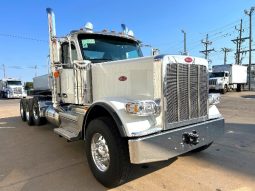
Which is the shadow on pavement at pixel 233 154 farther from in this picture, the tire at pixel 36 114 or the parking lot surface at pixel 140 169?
the tire at pixel 36 114

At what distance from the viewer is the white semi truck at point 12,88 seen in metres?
30.1

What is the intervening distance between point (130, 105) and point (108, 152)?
810 mm

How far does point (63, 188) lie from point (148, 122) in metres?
1.63

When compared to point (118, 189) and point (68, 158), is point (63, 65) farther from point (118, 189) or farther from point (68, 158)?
point (118, 189)

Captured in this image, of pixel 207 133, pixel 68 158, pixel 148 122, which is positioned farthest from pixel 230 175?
pixel 68 158

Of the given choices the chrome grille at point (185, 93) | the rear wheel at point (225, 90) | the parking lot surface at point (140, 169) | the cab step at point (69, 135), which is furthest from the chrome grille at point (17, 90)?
the chrome grille at point (185, 93)

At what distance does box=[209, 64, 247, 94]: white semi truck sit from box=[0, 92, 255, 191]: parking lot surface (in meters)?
21.1

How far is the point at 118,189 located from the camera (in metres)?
3.67

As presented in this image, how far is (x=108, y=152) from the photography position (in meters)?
3.70

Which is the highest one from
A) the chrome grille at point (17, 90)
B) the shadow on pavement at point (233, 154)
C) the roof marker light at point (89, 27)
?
the roof marker light at point (89, 27)

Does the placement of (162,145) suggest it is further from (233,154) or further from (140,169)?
(233,154)

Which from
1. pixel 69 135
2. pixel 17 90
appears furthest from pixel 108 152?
pixel 17 90

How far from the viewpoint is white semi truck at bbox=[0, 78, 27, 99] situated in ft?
98.8

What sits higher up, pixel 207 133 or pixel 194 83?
pixel 194 83
